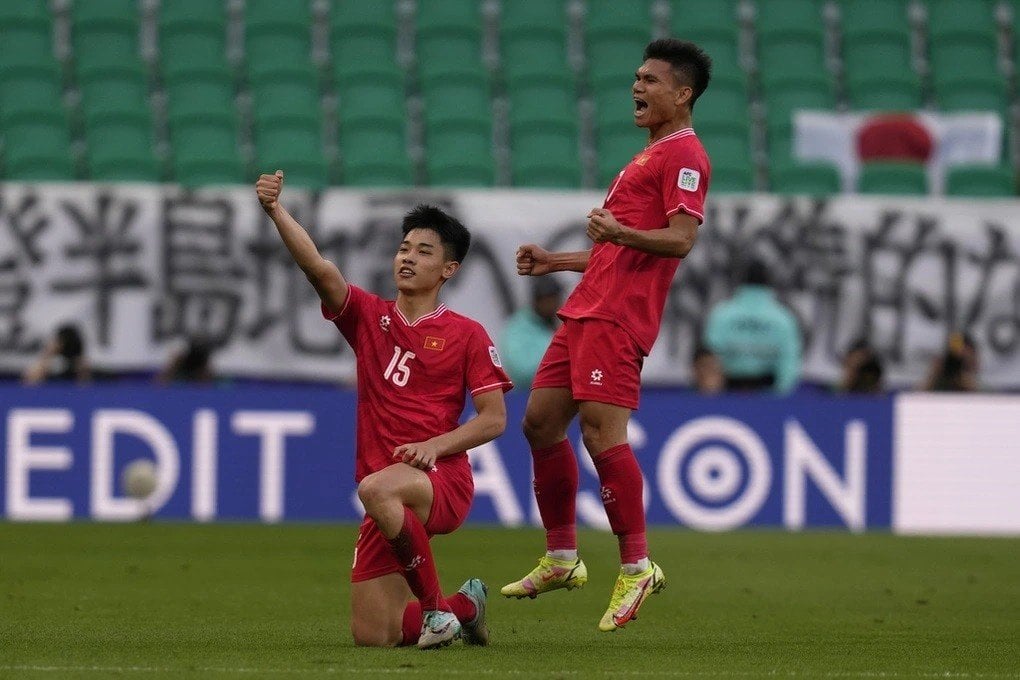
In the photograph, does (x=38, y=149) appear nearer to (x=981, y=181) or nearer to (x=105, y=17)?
(x=105, y=17)

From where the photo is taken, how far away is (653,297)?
672cm

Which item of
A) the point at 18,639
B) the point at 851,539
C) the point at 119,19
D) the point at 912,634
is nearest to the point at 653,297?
the point at 912,634

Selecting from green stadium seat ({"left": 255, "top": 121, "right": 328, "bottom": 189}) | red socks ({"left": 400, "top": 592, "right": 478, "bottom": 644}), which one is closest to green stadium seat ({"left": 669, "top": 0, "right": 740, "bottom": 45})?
green stadium seat ({"left": 255, "top": 121, "right": 328, "bottom": 189})

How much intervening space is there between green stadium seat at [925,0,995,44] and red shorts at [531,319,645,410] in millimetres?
11219

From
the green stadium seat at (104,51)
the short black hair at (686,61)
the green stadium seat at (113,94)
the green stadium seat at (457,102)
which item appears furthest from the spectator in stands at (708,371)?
the short black hair at (686,61)

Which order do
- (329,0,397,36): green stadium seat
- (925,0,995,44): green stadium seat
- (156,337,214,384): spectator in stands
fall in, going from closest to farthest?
(156,337,214,384): spectator in stands, (329,0,397,36): green stadium seat, (925,0,995,44): green stadium seat

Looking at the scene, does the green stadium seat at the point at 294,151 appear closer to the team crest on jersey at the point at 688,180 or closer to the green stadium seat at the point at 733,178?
the green stadium seat at the point at 733,178

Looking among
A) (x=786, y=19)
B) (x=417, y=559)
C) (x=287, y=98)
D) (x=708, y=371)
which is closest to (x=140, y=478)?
(x=708, y=371)

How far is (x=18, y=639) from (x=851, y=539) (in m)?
6.70

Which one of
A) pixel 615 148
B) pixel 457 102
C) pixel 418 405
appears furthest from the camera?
pixel 457 102

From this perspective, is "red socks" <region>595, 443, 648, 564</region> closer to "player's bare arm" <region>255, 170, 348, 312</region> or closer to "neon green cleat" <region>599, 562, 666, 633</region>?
"neon green cleat" <region>599, 562, 666, 633</region>

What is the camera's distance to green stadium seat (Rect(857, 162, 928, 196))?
1542cm

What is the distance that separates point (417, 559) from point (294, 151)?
9.07 m

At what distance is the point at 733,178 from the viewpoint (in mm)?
15000
